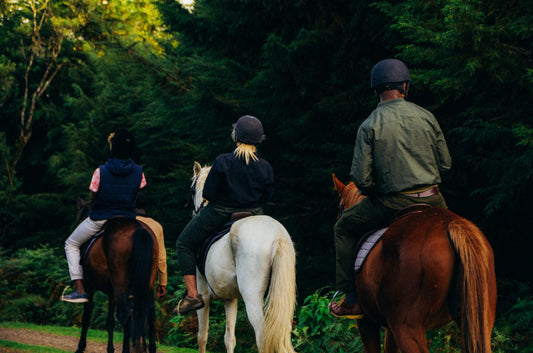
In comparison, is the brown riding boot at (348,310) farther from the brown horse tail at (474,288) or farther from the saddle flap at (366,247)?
the brown horse tail at (474,288)

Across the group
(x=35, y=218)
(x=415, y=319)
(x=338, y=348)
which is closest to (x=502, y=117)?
(x=338, y=348)

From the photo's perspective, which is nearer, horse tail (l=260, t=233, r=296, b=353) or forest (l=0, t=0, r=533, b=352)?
horse tail (l=260, t=233, r=296, b=353)

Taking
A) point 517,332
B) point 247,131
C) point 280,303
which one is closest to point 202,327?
point 280,303

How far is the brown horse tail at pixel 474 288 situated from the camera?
372 cm

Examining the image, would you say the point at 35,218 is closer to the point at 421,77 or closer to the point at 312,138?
the point at 312,138

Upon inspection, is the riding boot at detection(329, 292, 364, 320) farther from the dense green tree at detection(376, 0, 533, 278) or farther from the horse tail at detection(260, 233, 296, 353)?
the dense green tree at detection(376, 0, 533, 278)

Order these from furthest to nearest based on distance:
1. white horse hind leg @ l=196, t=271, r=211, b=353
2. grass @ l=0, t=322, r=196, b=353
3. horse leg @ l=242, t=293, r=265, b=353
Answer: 1. grass @ l=0, t=322, r=196, b=353
2. white horse hind leg @ l=196, t=271, r=211, b=353
3. horse leg @ l=242, t=293, r=265, b=353

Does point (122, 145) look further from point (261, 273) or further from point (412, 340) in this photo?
point (412, 340)

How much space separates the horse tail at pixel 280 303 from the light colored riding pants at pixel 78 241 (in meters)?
3.13

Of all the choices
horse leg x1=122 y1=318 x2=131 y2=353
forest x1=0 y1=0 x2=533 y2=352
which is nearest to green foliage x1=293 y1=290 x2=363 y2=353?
forest x1=0 y1=0 x2=533 y2=352

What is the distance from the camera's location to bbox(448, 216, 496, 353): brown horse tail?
3719mm

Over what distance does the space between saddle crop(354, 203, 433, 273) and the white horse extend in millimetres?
1048

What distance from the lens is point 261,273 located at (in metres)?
5.64

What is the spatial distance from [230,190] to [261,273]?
1088 millimetres
